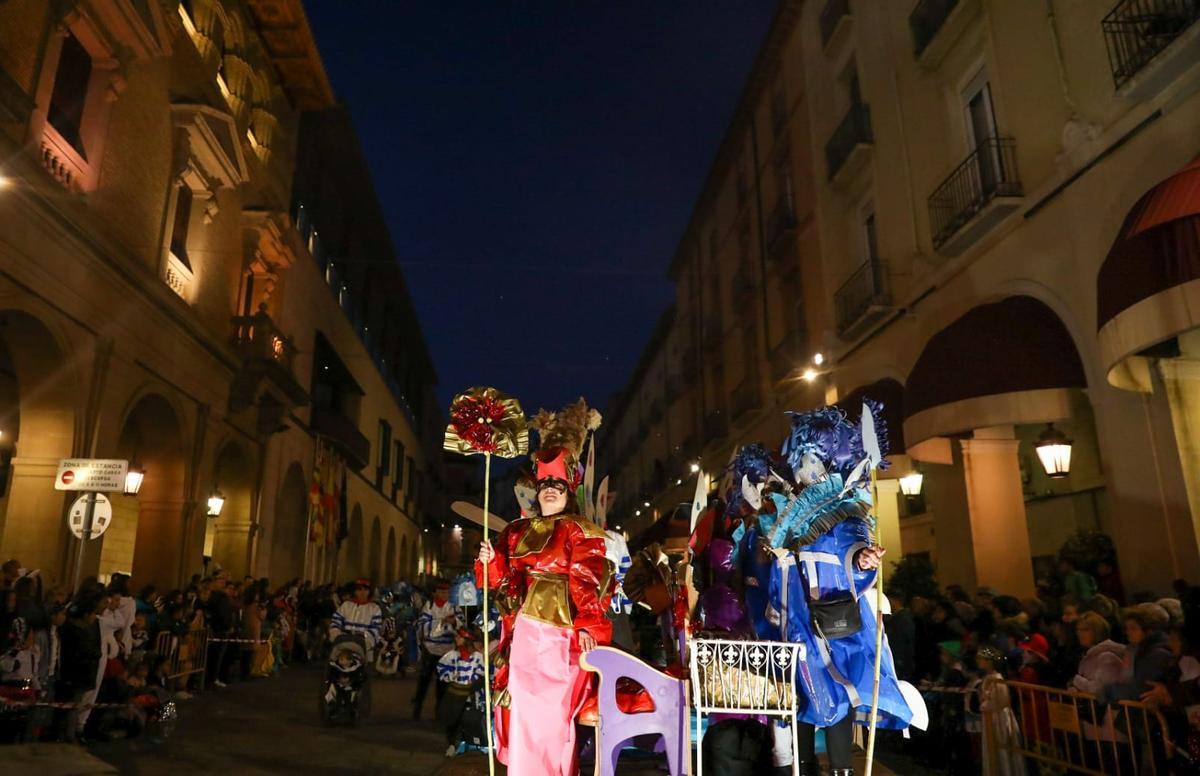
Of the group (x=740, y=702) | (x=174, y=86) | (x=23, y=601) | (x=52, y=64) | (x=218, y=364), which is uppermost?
(x=174, y=86)

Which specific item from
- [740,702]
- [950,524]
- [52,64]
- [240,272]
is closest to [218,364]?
[240,272]

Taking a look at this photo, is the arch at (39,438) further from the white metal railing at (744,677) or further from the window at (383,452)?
the window at (383,452)

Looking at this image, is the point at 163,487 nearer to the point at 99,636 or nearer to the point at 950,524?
the point at 99,636

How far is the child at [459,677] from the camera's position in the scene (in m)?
8.05

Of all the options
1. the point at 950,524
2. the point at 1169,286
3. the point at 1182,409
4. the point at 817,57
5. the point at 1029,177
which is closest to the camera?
the point at 1169,286

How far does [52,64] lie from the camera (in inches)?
413

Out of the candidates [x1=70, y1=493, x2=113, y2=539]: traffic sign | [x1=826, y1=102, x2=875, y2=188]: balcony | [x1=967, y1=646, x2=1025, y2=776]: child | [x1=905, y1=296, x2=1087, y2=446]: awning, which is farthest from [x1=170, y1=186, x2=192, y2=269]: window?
[x1=967, y1=646, x2=1025, y2=776]: child

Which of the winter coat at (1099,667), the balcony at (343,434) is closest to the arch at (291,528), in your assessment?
the balcony at (343,434)

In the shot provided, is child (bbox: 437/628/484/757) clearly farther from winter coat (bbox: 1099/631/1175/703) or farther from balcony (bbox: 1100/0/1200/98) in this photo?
balcony (bbox: 1100/0/1200/98)

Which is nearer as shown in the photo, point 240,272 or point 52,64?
point 52,64

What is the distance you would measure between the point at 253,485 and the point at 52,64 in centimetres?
1068

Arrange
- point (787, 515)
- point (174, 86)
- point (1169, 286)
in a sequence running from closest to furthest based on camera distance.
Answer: point (787, 515), point (1169, 286), point (174, 86)

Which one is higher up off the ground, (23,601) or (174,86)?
(174,86)

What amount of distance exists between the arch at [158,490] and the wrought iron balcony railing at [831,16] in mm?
15396
